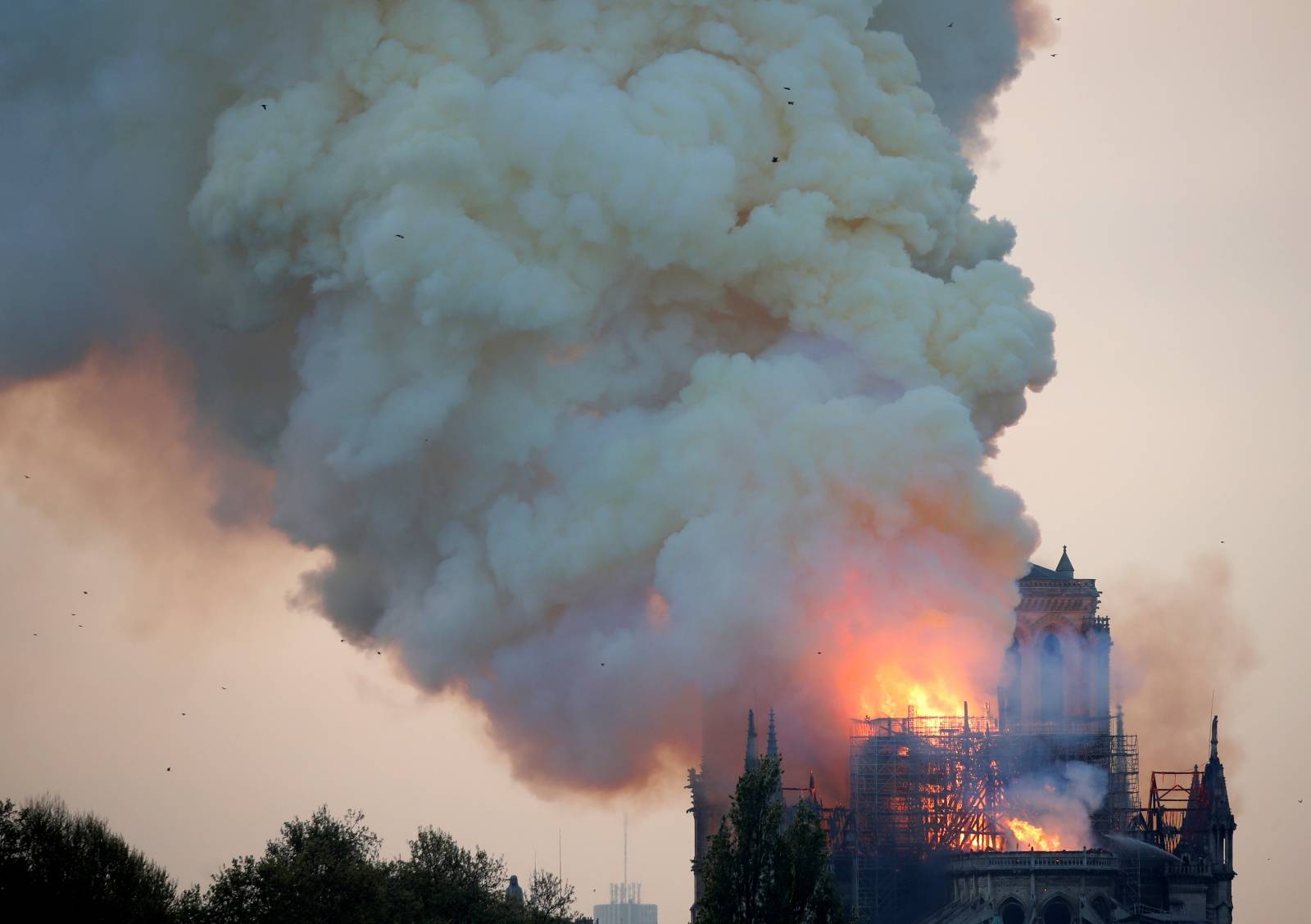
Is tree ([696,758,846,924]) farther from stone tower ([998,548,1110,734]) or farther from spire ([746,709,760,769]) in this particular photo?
stone tower ([998,548,1110,734])

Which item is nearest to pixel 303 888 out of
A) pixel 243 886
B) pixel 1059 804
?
pixel 243 886

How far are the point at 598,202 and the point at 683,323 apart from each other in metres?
6.12

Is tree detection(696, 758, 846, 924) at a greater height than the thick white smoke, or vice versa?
the thick white smoke

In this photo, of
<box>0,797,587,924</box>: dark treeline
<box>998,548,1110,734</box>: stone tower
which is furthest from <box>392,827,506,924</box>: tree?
<box>998,548,1110,734</box>: stone tower

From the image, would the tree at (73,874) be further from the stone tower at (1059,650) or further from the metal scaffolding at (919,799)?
the stone tower at (1059,650)

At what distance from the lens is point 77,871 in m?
90.0

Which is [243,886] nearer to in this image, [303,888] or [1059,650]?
[303,888]

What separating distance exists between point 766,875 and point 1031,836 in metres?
27.1

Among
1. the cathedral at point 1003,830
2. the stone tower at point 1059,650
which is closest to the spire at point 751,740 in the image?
the cathedral at point 1003,830

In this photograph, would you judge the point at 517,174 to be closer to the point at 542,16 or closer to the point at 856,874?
the point at 542,16

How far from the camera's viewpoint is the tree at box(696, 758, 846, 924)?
86.7 metres

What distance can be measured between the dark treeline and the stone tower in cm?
3295

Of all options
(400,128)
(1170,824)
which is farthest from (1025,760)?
(400,128)

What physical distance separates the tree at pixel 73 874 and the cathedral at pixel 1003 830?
2596 centimetres
